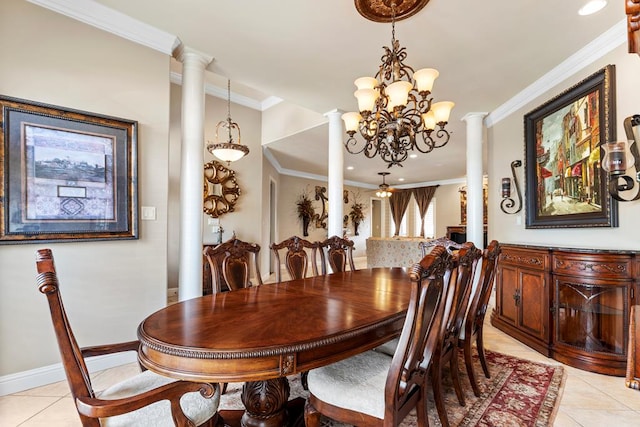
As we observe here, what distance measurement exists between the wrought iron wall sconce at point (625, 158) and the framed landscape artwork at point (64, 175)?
3719mm

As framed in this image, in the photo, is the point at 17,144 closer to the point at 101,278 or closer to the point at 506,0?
the point at 101,278

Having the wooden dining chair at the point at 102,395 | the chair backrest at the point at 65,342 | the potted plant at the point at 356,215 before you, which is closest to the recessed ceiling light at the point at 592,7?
the wooden dining chair at the point at 102,395

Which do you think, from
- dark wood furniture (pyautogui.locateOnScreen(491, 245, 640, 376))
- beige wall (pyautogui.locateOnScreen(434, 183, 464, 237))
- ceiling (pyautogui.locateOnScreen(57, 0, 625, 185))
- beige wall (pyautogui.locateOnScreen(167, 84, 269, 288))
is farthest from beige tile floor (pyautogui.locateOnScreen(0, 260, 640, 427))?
beige wall (pyautogui.locateOnScreen(434, 183, 464, 237))

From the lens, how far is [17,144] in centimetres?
209

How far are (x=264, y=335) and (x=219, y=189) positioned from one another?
3.97m

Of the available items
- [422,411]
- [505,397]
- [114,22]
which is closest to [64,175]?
[114,22]

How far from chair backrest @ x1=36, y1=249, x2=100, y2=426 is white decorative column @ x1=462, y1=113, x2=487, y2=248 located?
14.0ft

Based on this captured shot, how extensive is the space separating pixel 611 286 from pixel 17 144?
447cm

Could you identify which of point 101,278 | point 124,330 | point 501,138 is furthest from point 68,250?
point 501,138

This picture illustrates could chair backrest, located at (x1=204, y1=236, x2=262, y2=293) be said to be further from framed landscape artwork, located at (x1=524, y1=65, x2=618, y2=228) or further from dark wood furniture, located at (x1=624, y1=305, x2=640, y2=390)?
framed landscape artwork, located at (x1=524, y1=65, x2=618, y2=228)

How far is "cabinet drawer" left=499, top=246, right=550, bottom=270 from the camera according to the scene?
2.77m

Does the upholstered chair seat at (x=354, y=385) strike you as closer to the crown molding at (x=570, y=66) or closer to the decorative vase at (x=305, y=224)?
the crown molding at (x=570, y=66)

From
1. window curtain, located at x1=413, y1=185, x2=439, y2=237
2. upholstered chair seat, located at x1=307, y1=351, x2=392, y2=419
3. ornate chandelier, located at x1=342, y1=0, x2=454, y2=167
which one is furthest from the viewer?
window curtain, located at x1=413, y1=185, x2=439, y2=237

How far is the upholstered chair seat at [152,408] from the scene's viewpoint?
1.12 m
